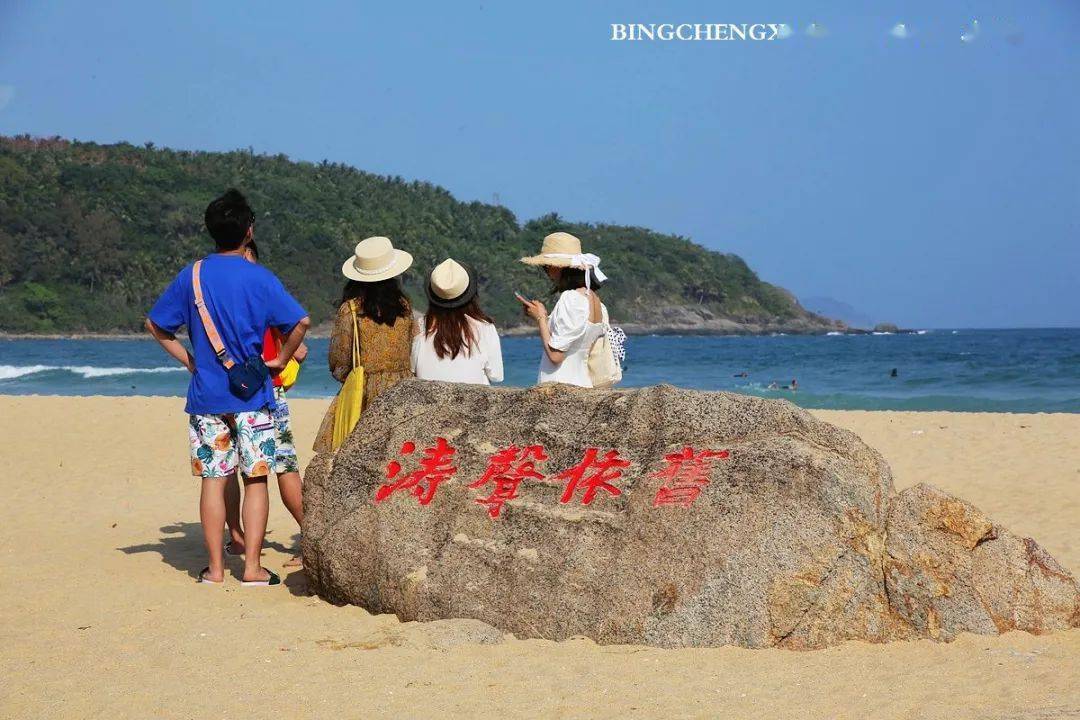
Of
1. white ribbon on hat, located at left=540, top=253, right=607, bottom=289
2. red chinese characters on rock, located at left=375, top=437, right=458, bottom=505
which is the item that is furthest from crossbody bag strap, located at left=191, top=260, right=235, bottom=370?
white ribbon on hat, located at left=540, top=253, right=607, bottom=289

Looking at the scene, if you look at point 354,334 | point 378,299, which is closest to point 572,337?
point 378,299

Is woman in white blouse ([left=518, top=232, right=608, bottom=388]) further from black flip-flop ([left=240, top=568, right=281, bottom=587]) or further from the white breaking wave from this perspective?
the white breaking wave

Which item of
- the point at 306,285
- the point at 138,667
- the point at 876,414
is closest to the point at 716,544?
the point at 138,667

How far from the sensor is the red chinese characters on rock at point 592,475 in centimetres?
473

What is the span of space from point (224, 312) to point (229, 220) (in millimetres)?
431

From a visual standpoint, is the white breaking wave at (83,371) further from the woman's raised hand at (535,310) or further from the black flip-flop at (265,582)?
the woman's raised hand at (535,310)

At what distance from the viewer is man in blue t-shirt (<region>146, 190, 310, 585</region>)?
197 inches

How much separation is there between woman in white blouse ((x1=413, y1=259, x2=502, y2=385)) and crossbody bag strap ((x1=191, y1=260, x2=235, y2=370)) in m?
0.99

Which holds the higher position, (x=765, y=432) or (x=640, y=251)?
(x=640, y=251)

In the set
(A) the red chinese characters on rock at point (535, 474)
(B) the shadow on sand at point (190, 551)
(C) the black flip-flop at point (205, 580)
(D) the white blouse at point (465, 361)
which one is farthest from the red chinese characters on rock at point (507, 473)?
(C) the black flip-flop at point (205, 580)

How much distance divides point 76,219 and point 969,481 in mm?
78047

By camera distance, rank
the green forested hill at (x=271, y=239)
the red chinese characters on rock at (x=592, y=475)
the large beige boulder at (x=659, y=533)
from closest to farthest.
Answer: the large beige boulder at (x=659, y=533)
the red chinese characters on rock at (x=592, y=475)
the green forested hill at (x=271, y=239)

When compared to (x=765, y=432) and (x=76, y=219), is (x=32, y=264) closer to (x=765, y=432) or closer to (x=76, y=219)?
(x=76, y=219)

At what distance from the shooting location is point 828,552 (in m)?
4.38
